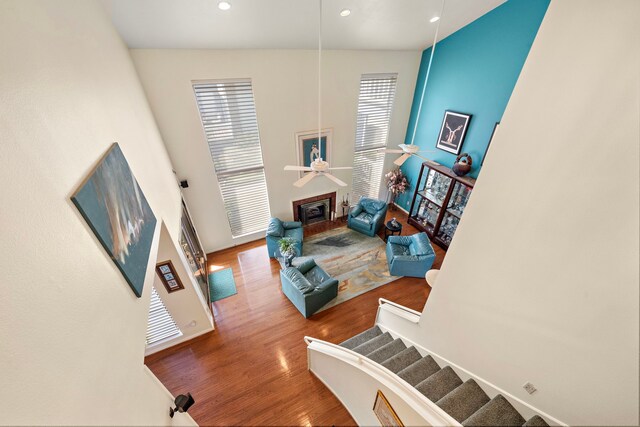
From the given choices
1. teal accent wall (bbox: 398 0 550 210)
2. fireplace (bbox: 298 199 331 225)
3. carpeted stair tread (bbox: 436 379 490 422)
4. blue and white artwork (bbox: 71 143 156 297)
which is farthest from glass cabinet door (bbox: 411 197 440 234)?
blue and white artwork (bbox: 71 143 156 297)

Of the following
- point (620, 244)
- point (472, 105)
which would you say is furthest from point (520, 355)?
point (472, 105)

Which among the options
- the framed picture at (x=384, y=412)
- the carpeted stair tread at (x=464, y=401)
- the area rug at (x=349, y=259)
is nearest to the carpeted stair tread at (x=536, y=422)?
the carpeted stair tread at (x=464, y=401)

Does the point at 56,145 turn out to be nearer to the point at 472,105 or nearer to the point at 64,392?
the point at 64,392

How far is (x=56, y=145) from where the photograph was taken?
1343mm

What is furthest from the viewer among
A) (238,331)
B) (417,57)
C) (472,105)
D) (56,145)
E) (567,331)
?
(417,57)

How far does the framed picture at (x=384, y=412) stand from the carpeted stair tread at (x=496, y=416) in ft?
1.87

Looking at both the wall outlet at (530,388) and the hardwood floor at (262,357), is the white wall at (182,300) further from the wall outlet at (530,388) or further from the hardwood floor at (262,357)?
the wall outlet at (530,388)

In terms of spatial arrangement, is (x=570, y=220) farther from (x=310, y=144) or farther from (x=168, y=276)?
(x=310, y=144)

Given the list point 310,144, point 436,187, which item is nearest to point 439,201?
point 436,187

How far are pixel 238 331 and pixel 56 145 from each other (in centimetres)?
403

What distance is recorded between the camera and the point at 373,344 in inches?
146

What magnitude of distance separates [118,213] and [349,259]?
4893 mm

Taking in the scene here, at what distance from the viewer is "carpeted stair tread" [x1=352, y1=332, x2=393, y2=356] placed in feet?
11.7

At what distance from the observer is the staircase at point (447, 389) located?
6.75ft
